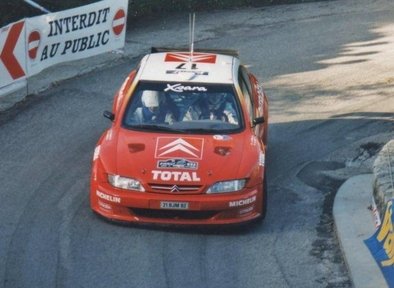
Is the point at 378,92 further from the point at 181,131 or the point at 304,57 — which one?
the point at 181,131

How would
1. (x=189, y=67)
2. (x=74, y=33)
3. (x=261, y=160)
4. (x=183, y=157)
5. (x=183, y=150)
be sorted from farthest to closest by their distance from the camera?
1. (x=74, y=33)
2. (x=189, y=67)
3. (x=261, y=160)
4. (x=183, y=150)
5. (x=183, y=157)

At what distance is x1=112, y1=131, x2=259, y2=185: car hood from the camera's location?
11008 mm

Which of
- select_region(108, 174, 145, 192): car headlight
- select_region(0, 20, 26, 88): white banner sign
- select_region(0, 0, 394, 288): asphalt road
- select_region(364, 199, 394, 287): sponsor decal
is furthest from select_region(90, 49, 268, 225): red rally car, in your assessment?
select_region(0, 20, 26, 88): white banner sign

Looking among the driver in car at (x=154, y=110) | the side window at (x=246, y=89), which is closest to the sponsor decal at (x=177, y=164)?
the driver in car at (x=154, y=110)

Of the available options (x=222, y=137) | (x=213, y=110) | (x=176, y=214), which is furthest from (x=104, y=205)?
(x=213, y=110)

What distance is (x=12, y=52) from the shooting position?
16016mm

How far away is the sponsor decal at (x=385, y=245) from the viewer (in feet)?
31.6

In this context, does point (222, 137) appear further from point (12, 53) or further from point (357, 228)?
point (12, 53)

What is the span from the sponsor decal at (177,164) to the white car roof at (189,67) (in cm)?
169

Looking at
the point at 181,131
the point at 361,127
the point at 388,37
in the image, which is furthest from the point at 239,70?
the point at 388,37

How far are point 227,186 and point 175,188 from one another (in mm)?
586

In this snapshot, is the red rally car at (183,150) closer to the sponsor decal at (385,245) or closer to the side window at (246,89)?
the side window at (246,89)

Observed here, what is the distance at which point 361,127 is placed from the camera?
15.5 meters

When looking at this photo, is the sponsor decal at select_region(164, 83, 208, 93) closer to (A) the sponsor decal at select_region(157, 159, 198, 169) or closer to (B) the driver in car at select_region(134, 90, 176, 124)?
(B) the driver in car at select_region(134, 90, 176, 124)
